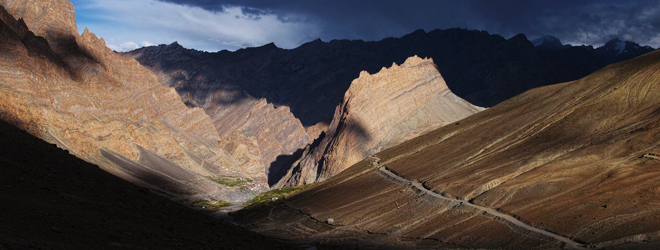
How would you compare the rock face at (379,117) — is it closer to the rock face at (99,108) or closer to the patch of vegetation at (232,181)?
the patch of vegetation at (232,181)

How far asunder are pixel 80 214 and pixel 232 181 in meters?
123

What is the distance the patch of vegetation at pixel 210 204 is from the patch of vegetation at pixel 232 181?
20.6m

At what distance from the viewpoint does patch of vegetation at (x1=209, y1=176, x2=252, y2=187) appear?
146m

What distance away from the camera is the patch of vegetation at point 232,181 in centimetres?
14590

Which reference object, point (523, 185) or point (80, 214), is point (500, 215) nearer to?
point (523, 185)

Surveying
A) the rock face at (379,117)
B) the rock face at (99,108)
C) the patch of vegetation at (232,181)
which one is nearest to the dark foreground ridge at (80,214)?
the rock face at (99,108)

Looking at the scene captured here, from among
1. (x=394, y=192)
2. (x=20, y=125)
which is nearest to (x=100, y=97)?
(x=20, y=125)

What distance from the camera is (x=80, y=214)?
95.8 feet

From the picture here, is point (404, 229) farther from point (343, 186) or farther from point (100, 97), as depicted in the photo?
point (100, 97)

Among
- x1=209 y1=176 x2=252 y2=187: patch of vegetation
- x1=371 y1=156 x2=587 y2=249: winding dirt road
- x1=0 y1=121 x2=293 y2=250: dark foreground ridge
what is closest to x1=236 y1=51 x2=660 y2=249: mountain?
x1=371 y1=156 x2=587 y2=249: winding dirt road

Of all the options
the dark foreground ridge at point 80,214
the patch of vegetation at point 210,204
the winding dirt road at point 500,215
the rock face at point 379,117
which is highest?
the rock face at point 379,117

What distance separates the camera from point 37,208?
2756 cm

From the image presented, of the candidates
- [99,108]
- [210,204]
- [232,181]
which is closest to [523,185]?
[210,204]

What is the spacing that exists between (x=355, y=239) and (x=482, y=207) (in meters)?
12.8
